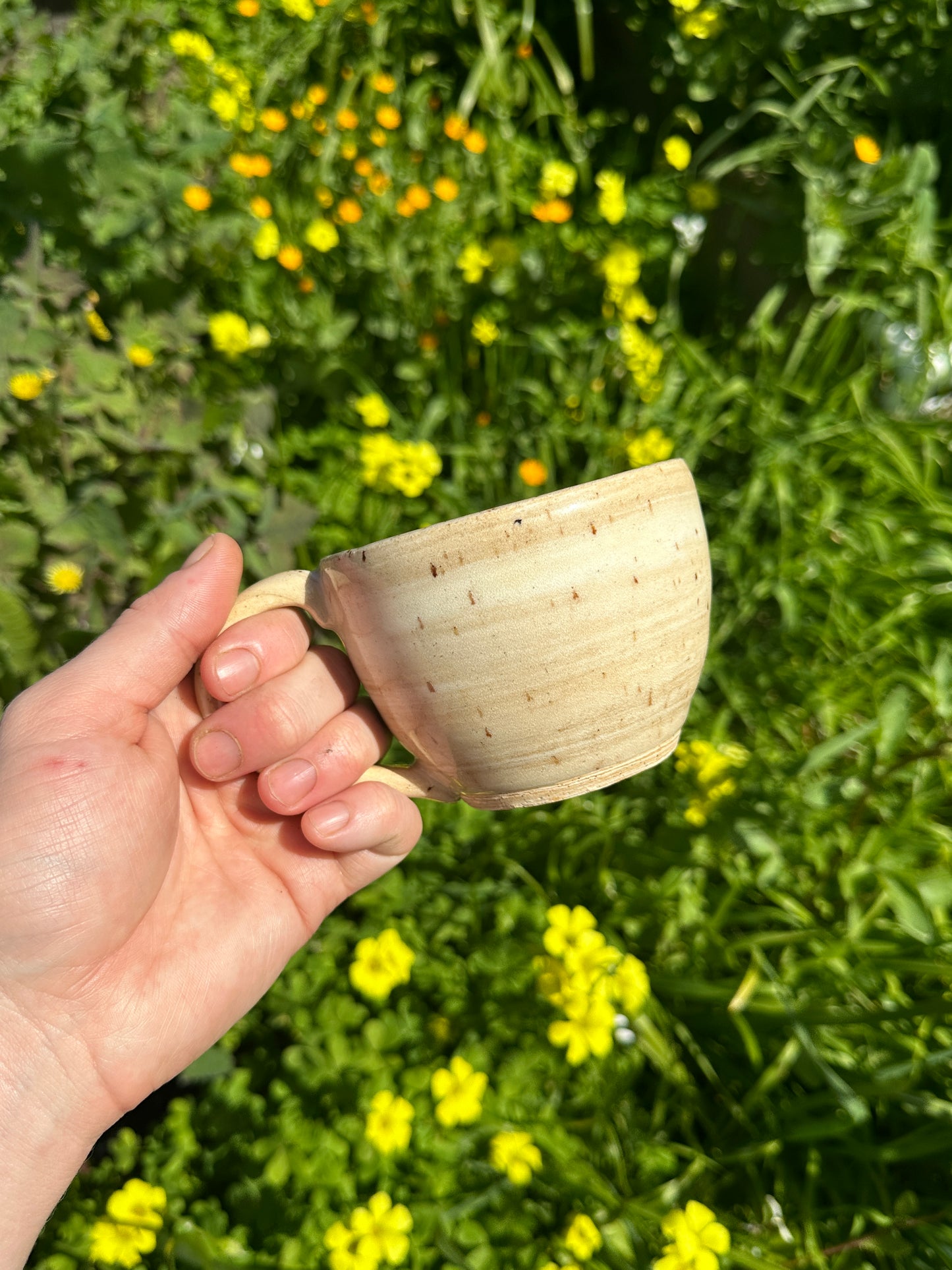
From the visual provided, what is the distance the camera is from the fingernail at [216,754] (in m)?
1.18

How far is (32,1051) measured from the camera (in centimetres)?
112

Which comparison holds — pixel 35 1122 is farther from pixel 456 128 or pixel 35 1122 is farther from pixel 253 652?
pixel 456 128

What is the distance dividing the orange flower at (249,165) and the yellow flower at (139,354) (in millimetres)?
735

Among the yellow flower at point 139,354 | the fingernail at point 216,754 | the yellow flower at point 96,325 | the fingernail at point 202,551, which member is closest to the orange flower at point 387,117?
the yellow flower at point 96,325

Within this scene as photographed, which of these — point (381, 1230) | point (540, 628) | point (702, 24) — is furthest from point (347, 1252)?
point (702, 24)

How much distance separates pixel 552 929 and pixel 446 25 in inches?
105

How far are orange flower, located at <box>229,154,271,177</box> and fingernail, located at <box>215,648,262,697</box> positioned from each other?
A: 143 cm

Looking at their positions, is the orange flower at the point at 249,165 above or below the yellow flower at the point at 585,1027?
above

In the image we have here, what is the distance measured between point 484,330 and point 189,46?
3.55ft

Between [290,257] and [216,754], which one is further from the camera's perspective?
[290,257]

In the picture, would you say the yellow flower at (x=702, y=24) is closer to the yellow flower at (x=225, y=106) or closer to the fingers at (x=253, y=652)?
the yellow flower at (x=225, y=106)

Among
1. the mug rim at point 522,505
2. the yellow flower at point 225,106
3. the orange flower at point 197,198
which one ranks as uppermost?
the yellow flower at point 225,106

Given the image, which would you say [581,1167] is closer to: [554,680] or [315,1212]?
[315,1212]

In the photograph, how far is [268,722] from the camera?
4.00 ft
